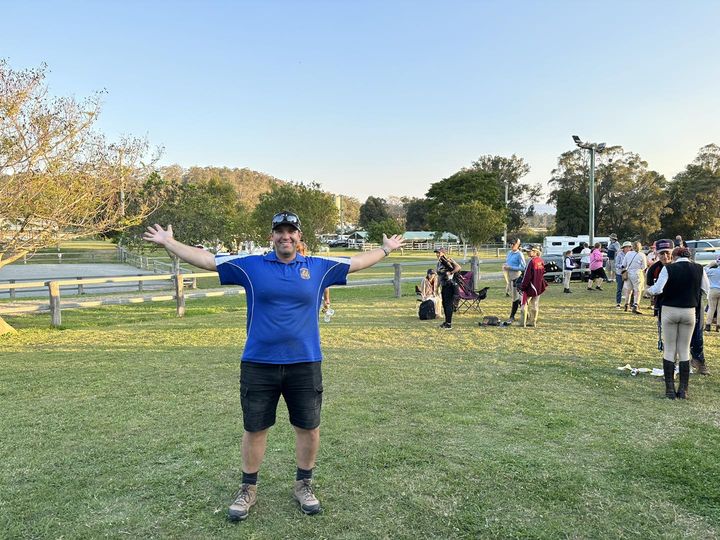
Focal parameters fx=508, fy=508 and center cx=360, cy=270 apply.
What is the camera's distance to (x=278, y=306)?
10.7 ft

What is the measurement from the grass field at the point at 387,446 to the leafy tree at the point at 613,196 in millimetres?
56050

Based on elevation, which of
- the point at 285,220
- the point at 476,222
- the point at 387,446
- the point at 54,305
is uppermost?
the point at 476,222

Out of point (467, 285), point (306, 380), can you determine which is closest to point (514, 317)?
point (467, 285)

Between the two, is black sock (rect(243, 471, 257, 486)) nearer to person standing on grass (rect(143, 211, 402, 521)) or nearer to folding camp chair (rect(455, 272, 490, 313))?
person standing on grass (rect(143, 211, 402, 521))

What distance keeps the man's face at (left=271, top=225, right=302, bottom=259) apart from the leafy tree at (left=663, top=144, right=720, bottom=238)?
60213 mm

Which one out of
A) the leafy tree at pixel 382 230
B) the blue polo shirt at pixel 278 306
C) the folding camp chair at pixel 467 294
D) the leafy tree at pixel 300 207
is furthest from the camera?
the leafy tree at pixel 382 230

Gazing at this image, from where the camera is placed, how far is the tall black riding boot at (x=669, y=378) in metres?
5.75

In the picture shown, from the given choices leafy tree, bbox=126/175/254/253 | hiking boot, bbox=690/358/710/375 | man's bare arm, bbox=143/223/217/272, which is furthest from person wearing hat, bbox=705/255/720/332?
leafy tree, bbox=126/175/254/253

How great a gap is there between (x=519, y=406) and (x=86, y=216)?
30.4 feet

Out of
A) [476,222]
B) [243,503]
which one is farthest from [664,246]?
[476,222]

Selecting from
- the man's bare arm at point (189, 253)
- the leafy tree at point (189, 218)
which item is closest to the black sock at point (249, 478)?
the man's bare arm at point (189, 253)

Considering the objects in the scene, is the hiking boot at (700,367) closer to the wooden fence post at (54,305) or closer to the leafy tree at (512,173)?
the wooden fence post at (54,305)

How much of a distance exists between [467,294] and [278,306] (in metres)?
10.00

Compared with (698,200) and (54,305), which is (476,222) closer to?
(698,200)
